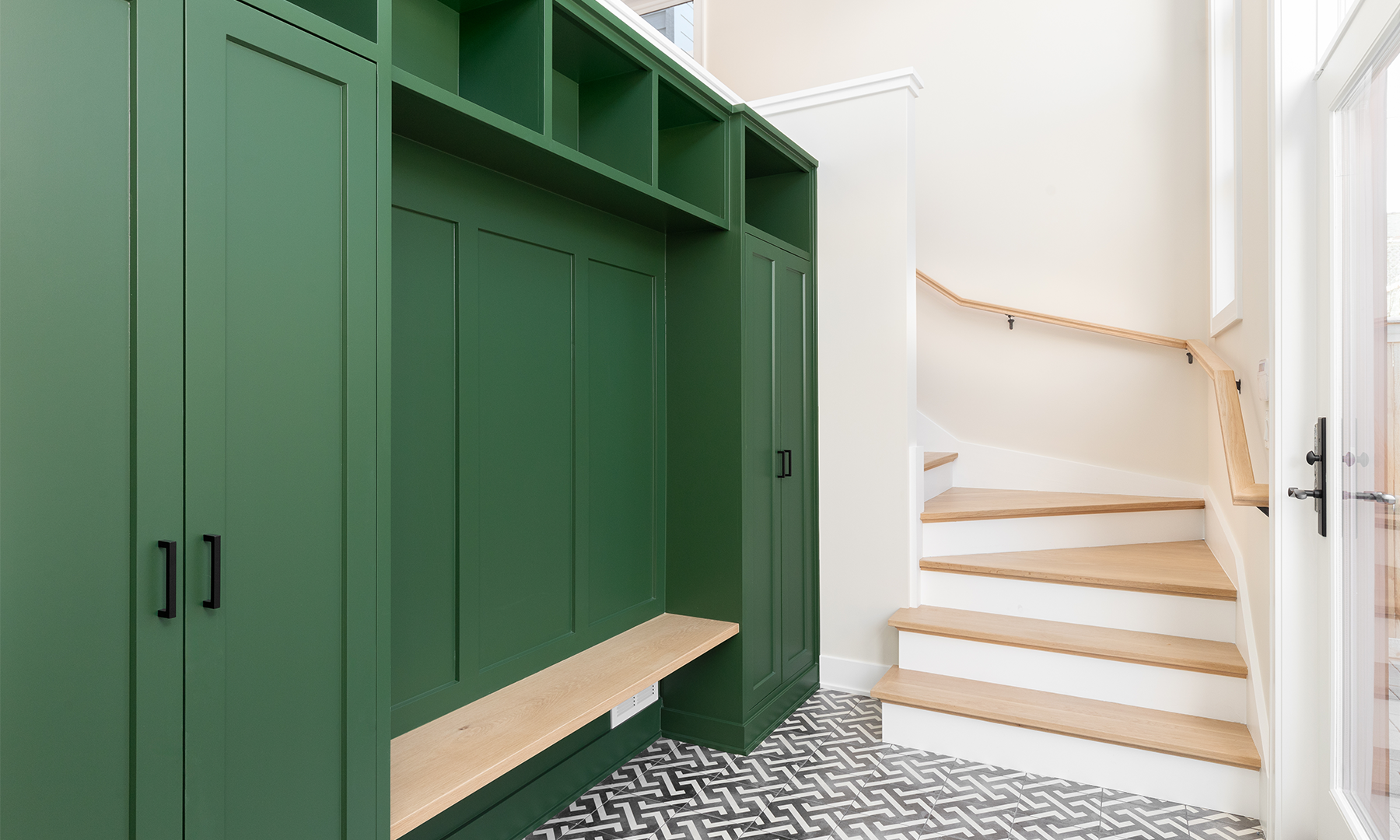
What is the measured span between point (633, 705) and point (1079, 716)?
57.8 inches

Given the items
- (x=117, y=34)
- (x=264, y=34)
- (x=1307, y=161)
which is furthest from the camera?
(x=1307, y=161)

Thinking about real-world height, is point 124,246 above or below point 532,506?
above

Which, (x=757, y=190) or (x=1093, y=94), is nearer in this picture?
(x=757, y=190)

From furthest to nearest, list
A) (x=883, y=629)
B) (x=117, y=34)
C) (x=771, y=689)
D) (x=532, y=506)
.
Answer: (x=883, y=629) < (x=771, y=689) < (x=532, y=506) < (x=117, y=34)

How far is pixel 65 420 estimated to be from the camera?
0.97m

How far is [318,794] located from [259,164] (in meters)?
1.07

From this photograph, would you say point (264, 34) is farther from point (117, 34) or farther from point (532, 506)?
point (532, 506)

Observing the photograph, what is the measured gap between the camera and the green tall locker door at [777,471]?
107 inches

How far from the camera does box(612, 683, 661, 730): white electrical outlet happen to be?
2410mm

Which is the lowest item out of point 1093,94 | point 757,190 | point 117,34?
point 117,34

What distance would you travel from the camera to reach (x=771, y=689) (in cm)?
284

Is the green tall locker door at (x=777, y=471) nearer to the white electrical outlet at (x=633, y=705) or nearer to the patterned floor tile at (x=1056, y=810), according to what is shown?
the white electrical outlet at (x=633, y=705)

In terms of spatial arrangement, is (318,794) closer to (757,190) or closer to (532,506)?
(532,506)

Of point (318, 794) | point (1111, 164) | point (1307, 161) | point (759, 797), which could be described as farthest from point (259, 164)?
point (1111, 164)
